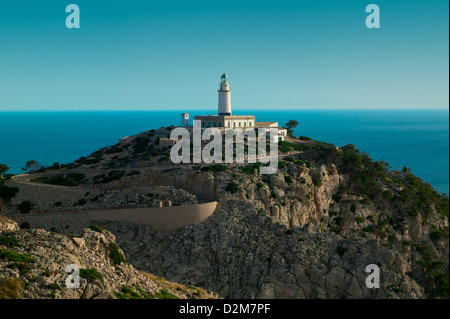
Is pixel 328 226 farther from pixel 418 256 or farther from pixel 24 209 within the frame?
pixel 24 209

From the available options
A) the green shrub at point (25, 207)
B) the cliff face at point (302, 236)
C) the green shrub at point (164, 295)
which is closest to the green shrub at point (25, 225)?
the green shrub at point (25, 207)

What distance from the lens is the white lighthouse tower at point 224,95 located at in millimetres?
Result: 74625

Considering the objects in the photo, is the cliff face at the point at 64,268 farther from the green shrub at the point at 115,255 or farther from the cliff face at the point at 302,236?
the cliff face at the point at 302,236

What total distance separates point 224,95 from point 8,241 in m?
49.8

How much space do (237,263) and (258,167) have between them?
16471 mm

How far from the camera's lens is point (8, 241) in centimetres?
2838

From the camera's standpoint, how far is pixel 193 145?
212 ft

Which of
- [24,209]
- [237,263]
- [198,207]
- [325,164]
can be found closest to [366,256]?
[237,263]

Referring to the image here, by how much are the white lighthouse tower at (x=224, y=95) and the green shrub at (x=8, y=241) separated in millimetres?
49018

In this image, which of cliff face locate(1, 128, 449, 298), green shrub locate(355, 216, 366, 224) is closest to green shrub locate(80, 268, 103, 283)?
cliff face locate(1, 128, 449, 298)

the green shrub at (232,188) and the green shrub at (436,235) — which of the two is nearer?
the green shrub at (232,188)

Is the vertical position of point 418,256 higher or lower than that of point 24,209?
lower

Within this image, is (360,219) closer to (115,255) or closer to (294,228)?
(294,228)
